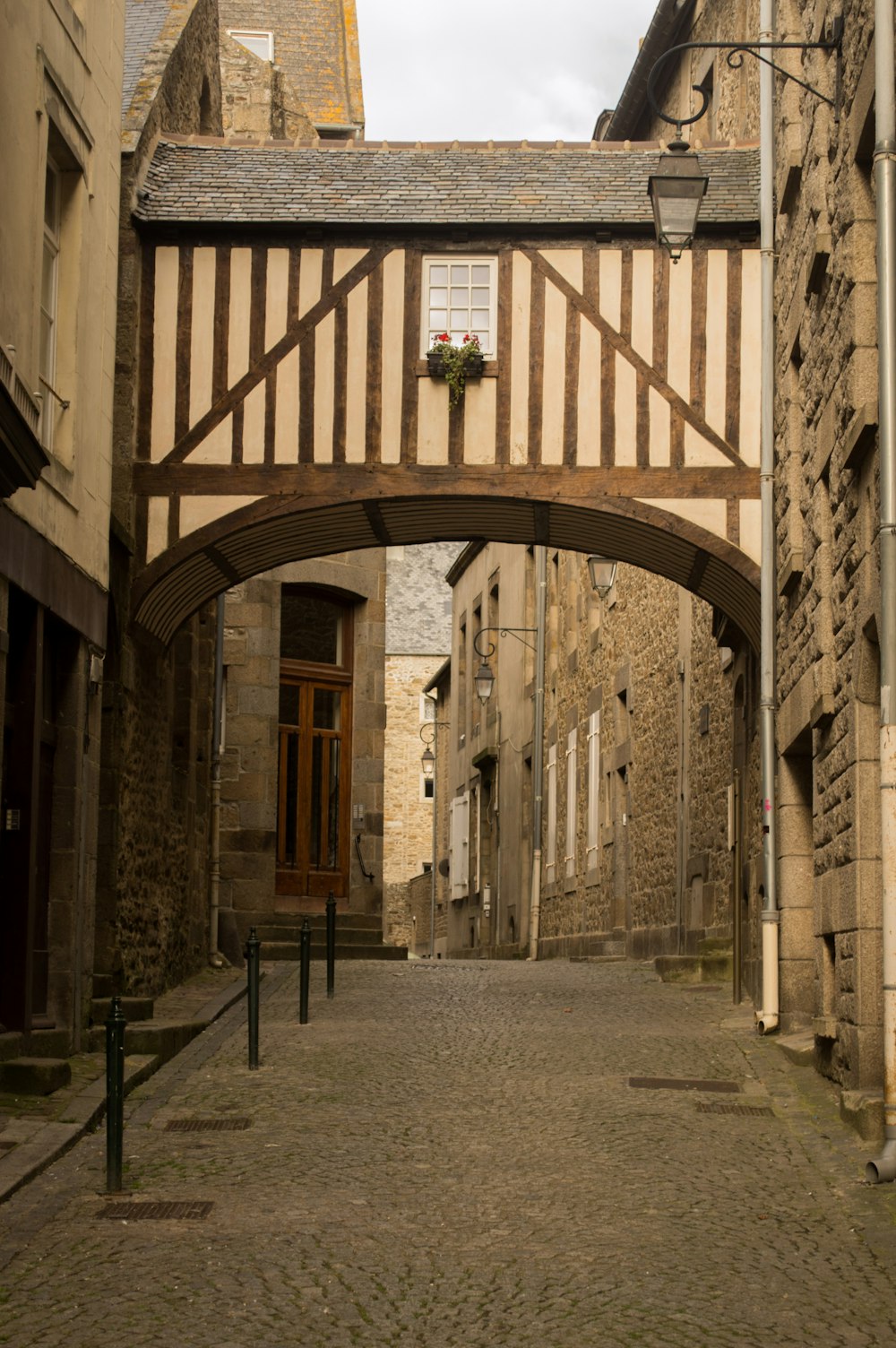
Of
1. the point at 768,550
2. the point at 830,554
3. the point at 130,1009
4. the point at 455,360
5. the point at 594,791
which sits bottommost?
the point at 130,1009

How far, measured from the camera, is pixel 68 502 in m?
10.2

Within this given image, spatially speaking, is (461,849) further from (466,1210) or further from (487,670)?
(466,1210)

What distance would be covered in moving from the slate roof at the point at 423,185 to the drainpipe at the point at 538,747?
10.1 metres

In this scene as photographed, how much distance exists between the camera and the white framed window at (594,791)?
2073 cm

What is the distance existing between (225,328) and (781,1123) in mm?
6971

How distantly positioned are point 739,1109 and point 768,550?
4.16m

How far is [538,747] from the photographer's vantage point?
23.8 meters

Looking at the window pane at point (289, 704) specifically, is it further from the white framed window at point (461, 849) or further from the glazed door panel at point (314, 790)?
the white framed window at point (461, 849)

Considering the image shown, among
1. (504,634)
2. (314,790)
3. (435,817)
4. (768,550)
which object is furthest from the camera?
(435,817)

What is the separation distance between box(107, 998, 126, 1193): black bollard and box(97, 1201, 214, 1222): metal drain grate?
18 cm

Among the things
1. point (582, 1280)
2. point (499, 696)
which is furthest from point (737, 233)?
point (499, 696)

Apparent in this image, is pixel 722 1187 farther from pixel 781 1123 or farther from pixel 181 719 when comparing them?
pixel 181 719

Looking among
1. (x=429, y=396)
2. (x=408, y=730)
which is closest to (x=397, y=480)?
(x=429, y=396)

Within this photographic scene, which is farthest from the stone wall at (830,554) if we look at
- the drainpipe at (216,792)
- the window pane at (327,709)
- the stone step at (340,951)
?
the window pane at (327,709)
